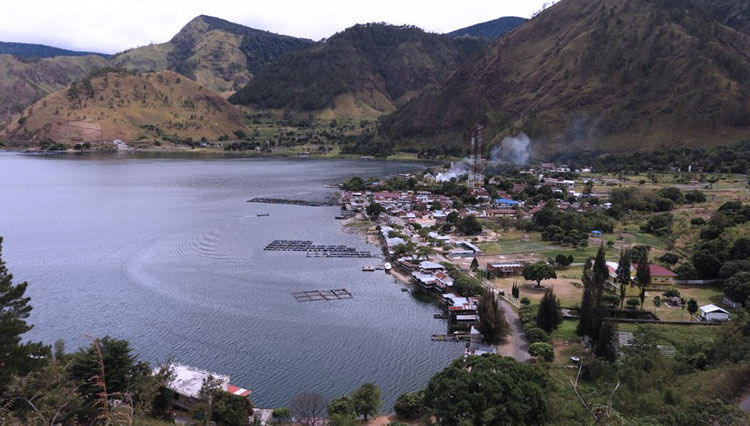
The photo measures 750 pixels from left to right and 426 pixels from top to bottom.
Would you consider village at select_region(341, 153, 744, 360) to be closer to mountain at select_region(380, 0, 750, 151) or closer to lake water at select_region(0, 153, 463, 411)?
lake water at select_region(0, 153, 463, 411)

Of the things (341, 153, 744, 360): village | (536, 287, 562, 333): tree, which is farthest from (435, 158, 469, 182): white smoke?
(536, 287, 562, 333): tree

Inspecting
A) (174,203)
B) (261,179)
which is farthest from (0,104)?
(174,203)

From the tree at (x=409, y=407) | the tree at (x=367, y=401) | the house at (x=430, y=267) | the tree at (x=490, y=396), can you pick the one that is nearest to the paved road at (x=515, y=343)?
the tree at (x=409, y=407)

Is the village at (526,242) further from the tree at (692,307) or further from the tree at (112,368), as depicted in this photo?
the tree at (112,368)

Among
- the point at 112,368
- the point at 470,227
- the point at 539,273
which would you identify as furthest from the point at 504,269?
the point at 112,368

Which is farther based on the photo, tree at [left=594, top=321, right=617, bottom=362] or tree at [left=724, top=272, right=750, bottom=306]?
tree at [left=724, top=272, right=750, bottom=306]

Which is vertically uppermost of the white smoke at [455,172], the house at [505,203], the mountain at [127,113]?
the mountain at [127,113]

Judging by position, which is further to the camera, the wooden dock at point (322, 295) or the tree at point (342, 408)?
the wooden dock at point (322, 295)
